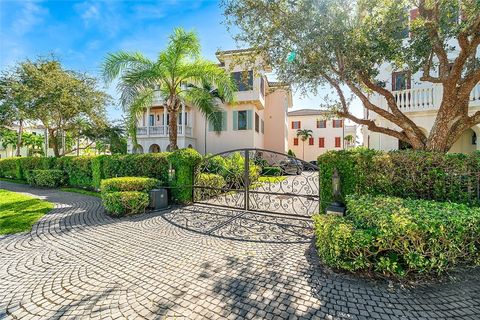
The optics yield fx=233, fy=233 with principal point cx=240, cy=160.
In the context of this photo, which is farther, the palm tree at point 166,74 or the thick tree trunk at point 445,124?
the palm tree at point 166,74

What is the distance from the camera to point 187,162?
8.95 meters

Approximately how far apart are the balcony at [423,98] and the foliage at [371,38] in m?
6.10

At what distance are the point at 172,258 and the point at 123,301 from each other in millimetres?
1314

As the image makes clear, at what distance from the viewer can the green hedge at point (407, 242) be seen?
338cm

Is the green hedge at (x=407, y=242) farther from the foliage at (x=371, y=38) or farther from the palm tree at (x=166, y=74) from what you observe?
the palm tree at (x=166, y=74)

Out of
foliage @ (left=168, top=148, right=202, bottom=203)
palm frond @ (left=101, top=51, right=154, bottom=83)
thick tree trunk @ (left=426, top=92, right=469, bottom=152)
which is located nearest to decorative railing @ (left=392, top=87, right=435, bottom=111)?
thick tree trunk @ (left=426, top=92, right=469, bottom=152)

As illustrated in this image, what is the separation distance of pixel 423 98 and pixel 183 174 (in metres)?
12.7

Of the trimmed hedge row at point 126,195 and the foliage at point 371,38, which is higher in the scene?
the foliage at point 371,38

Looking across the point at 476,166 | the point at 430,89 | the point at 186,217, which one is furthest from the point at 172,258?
the point at 430,89

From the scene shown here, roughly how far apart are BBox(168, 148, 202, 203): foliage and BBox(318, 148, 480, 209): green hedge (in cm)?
502

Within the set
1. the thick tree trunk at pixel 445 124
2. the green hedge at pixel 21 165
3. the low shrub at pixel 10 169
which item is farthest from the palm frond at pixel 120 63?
the low shrub at pixel 10 169

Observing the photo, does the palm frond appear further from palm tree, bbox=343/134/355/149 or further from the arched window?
palm tree, bbox=343/134/355/149

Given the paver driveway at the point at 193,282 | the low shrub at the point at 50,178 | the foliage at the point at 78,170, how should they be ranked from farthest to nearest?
the low shrub at the point at 50,178, the foliage at the point at 78,170, the paver driveway at the point at 193,282

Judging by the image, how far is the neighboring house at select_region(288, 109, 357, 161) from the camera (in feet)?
120
